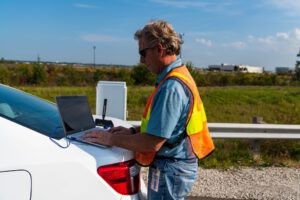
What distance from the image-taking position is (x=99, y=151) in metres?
2.34

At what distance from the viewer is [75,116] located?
2.72 m

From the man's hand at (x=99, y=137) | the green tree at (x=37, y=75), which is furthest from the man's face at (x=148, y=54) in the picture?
the green tree at (x=37, y=75)

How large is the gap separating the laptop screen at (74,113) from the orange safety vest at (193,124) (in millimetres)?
497

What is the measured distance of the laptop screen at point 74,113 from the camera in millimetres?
2527

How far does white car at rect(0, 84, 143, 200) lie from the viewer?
6.84 ft

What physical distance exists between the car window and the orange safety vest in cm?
55

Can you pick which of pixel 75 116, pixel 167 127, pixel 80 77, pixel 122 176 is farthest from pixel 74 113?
pixel 80 77

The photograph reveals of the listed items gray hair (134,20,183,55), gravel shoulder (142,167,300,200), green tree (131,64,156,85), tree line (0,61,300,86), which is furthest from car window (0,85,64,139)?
green tree (131,64,156,85)

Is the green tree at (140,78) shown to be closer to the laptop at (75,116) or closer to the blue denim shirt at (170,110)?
the laptop at (75,116)

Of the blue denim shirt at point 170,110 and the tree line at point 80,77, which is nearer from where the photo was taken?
the blue denim shirt at point 170,110

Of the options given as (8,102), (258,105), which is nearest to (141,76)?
(258,105)

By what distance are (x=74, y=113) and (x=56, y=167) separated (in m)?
0.61

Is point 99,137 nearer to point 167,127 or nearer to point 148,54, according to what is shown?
point 167,127

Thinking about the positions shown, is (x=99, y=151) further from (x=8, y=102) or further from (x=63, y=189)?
(x=8, y=102)
